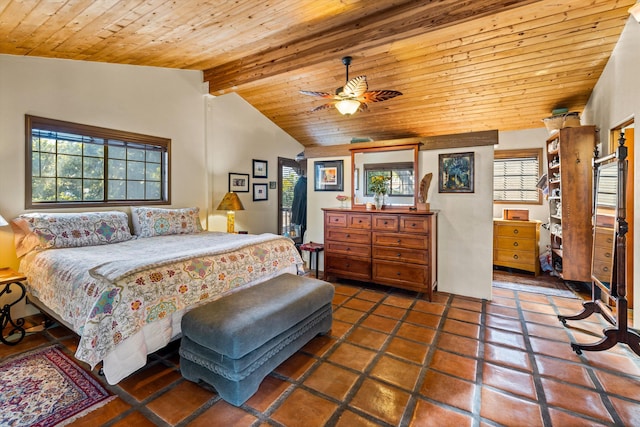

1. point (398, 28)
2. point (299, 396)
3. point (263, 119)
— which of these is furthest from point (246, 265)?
point (263, 119)

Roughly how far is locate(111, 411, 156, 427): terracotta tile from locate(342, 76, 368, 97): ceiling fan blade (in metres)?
3.04

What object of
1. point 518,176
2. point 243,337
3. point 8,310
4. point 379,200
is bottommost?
point 8,310

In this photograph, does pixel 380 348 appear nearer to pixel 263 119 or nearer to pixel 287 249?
pixel 287 249

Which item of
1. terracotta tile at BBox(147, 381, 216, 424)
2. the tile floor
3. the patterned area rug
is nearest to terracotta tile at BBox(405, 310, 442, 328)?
the tile floor

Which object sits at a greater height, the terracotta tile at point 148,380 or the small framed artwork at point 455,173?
the small framed artwork at point 455,173

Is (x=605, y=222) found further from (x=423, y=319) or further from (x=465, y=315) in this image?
(x=423, y=319)

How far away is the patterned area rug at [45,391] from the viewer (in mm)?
1742

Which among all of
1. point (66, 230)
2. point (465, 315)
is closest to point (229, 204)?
point (66, 230)

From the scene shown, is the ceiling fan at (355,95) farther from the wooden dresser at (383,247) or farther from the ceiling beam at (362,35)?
the wooden dresser at (383,247)

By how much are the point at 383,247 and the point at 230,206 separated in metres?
2.37

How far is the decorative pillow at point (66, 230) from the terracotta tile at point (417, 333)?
317 centimetres

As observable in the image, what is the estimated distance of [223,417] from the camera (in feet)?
5.76

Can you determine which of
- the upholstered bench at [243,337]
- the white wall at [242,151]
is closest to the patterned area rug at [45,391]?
the upholstered bench at [243,337]

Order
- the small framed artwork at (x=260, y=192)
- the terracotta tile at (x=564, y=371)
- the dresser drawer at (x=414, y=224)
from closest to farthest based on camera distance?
the terracotta tile at (x=564, y=371)
the dresser drawer at (x=414, y=224)
the small framed artwork at (x=260, y=192)
